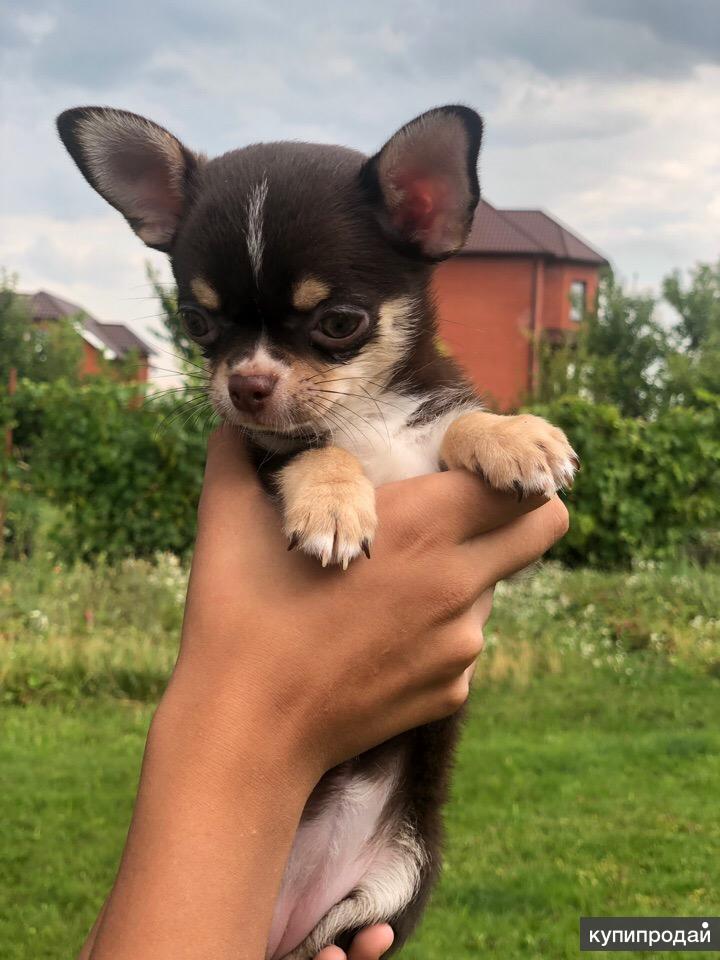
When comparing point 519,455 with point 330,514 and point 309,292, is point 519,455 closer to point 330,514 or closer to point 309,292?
point 330,514

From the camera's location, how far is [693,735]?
299 inches

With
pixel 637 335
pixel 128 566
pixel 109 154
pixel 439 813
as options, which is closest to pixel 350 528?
pixel 439 813

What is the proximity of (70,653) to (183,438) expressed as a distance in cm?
395

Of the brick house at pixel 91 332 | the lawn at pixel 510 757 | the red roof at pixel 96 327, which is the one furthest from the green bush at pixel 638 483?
the red roof at pixel 96 327

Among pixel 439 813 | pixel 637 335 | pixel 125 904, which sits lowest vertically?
pixel 637 335

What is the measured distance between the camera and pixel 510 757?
282 inches

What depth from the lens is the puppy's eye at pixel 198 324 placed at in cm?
281

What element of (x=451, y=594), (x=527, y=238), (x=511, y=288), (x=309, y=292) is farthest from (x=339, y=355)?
(x=527, y=238)

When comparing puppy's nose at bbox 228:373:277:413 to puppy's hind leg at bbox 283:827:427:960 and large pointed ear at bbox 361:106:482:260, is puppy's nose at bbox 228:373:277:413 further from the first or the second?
puppy's hind leg at bbox 283:827:427:960

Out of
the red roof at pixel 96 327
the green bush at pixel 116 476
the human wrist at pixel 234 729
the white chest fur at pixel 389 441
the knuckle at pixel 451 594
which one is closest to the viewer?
the human wrist at pixel 234 729

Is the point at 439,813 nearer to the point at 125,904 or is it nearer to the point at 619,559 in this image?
the point at 125,904

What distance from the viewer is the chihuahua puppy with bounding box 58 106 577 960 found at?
2.60 meters

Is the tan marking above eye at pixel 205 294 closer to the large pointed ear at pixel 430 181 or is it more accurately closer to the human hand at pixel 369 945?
the large pointed ear at pixel 430 181

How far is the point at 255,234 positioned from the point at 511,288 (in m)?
32.8
